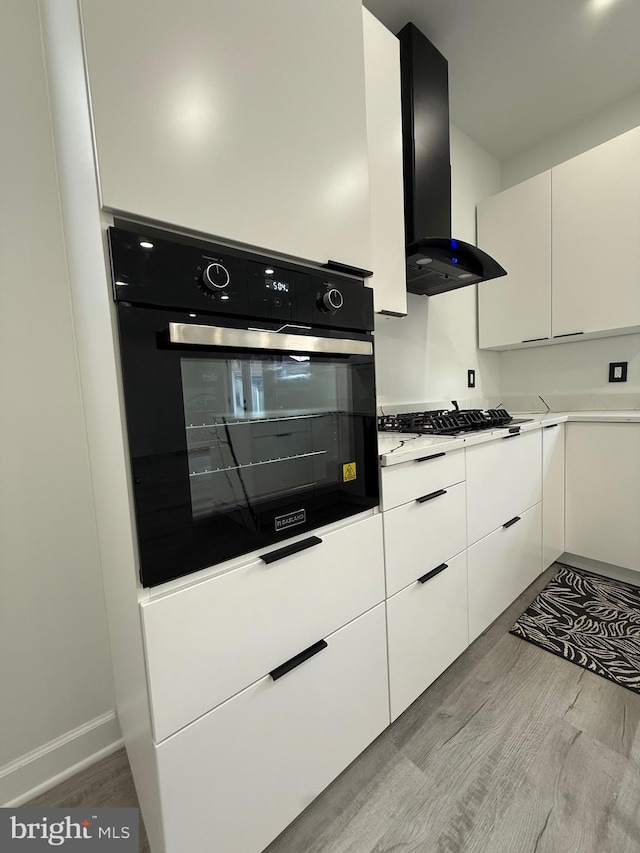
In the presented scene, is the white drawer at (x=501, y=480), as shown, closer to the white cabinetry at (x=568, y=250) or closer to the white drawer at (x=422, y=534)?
the white drawer at (x=422, y=534)

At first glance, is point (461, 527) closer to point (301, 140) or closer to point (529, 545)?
point (529, 545)

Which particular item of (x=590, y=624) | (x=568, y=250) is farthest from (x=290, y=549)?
(x=568, y=250)

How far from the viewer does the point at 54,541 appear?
1.06 metres

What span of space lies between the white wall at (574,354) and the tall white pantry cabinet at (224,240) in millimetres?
2187

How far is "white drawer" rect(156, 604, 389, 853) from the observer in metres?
0.67

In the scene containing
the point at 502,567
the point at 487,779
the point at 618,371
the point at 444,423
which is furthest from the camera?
the point at 618,371

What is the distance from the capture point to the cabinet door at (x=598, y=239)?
1907mm

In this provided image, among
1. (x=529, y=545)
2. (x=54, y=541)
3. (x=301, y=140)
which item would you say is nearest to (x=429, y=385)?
(x=529, y=545)

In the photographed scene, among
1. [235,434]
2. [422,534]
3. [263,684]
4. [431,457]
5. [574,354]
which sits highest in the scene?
[574,354]

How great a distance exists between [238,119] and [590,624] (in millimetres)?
2259

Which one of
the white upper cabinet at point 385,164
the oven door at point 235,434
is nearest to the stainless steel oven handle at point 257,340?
the oven door at point 235,434

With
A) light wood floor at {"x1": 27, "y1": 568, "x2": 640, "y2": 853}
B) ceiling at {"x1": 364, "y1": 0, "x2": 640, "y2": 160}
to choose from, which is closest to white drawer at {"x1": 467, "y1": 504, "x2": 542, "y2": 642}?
light wood floor at {"x1": 27, "y1": 568, "x2": 640, "y2": 853}

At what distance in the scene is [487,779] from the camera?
1010 millimetres

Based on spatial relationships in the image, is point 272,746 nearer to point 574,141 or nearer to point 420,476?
point 420,476
